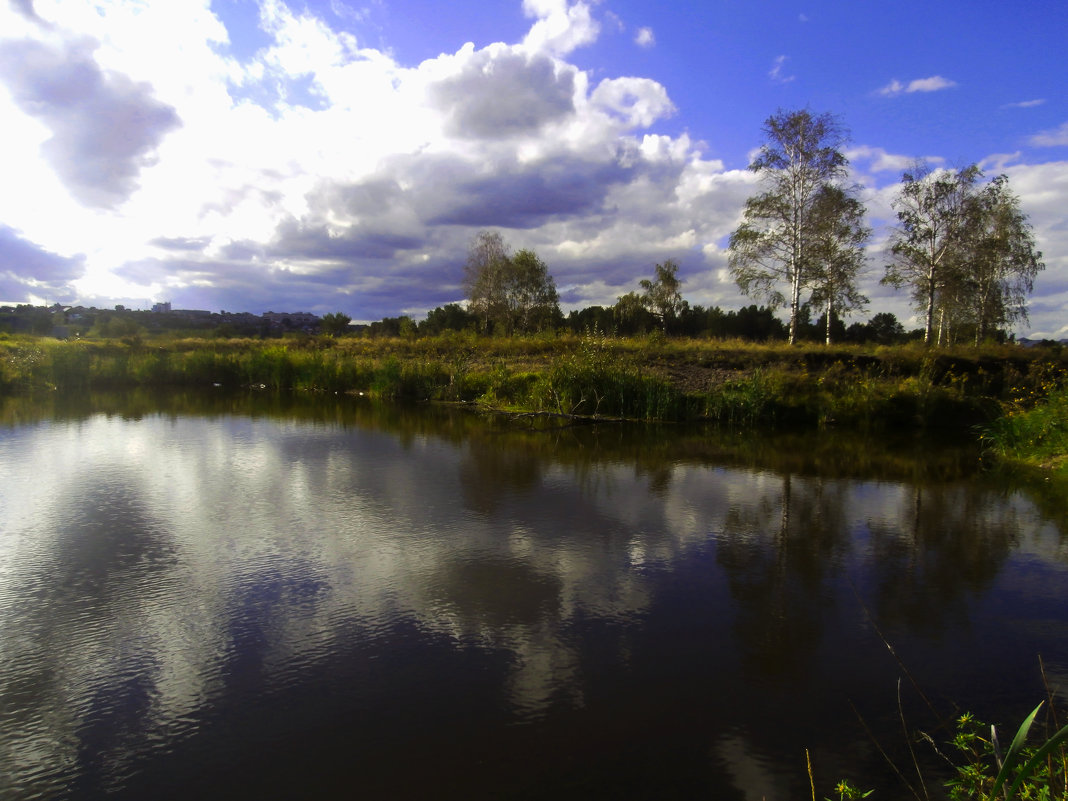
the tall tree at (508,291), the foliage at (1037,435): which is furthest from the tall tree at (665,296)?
the foliage at (1037,435)

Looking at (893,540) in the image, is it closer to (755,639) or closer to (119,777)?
(755,639)

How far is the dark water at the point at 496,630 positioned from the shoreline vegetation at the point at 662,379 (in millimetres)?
6961

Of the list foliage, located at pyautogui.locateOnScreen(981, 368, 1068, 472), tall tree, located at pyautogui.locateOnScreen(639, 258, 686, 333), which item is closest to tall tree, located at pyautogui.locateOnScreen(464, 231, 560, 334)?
tall tree, located at pyautogui.locateOnScreen(639, 258, 686, 333)

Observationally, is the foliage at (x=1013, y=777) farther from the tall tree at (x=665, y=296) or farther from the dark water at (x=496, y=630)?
the tall tree at (x=665, y=296)

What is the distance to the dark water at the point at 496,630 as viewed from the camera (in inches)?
127

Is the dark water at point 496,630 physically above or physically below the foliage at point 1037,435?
below

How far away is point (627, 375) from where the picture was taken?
1788cm

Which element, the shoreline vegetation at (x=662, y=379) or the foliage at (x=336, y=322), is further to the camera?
the foliage at (x=336, y=322)

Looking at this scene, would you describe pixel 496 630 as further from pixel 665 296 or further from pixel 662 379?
pixel 665 296

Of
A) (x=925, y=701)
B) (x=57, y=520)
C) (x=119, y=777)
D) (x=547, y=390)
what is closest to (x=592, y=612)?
(x=925, y=701)

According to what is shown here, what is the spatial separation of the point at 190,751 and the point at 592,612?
275cm

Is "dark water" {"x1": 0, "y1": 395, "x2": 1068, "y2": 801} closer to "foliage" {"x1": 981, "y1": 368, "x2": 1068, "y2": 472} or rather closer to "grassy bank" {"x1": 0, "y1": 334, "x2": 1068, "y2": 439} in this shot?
"foliage" {"x1": 981, "y1": 368, "x2": 1068, "y2": 472}

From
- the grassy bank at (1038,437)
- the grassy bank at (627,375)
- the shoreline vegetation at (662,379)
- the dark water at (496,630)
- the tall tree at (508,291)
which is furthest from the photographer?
the tall tree at (508,291)

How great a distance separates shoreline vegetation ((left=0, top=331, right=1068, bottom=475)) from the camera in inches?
671
